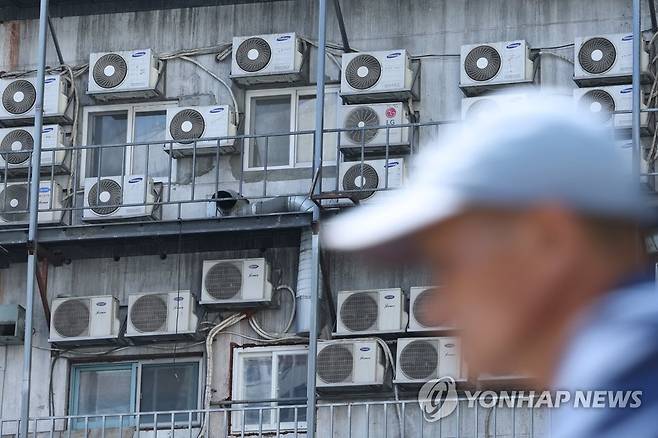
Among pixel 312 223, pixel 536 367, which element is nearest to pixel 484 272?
pixel 536 367

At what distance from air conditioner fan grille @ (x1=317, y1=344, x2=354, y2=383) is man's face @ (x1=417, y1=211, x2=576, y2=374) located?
45.9 feet

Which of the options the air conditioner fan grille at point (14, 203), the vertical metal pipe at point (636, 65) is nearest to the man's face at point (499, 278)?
→ the vertical metal pipe at point (636, 65)

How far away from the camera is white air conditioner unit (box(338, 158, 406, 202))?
15562 mm

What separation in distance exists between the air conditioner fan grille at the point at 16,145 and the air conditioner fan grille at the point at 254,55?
2231mm

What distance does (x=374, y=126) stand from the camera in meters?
15.7

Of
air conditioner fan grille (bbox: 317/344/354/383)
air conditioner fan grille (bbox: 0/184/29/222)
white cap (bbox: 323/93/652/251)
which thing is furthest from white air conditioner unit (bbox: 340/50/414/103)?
white cap (bbox: 323/93/652/251)

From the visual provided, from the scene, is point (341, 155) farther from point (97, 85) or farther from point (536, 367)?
point (536, 367)

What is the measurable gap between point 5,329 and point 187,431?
192 cm

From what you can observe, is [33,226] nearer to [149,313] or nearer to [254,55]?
[149,313]

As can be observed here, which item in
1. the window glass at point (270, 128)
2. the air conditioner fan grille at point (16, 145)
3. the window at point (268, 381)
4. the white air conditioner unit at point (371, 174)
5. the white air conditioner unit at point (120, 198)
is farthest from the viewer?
the air conditioner fan grille at point (16, 145)

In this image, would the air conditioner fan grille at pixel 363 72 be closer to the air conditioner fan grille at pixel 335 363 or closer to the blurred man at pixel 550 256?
the air conditioner fan grille at pixel 335 363

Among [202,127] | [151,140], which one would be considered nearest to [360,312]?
[202,127]

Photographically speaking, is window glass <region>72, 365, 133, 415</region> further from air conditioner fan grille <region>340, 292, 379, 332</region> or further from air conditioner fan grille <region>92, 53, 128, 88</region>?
air conditioner fan grille <region>92, 53, 128, 88</region>

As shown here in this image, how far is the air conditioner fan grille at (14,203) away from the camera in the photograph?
660 inches
